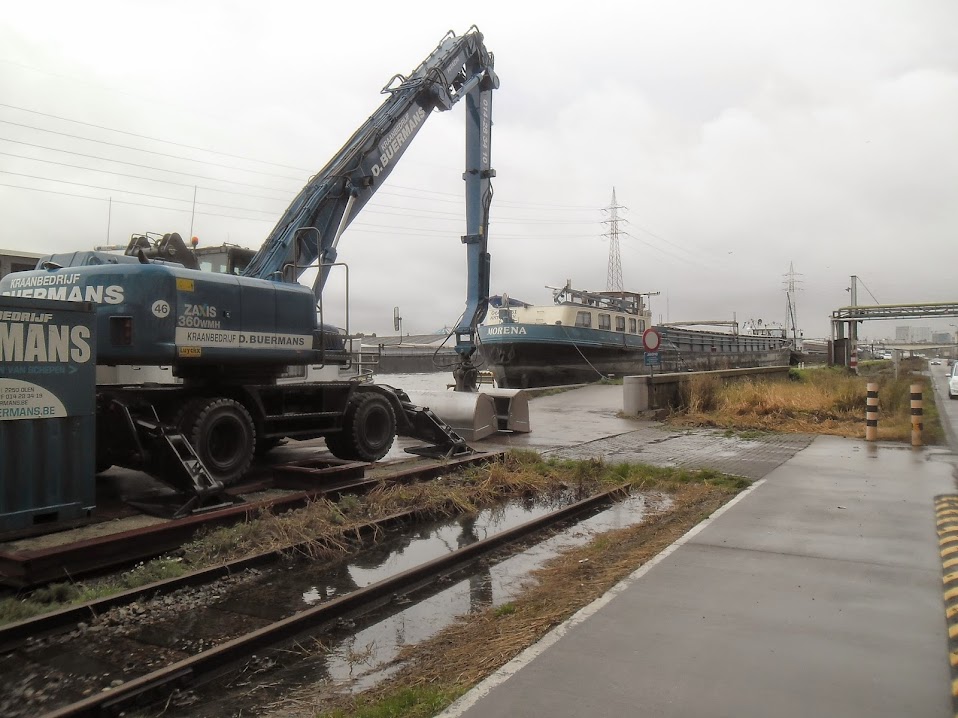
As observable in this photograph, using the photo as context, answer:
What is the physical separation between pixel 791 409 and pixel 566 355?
15263 mm

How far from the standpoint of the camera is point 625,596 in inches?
196

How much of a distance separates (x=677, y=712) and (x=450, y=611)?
2.25 m

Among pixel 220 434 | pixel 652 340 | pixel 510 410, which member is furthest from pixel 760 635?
pixel 652 340

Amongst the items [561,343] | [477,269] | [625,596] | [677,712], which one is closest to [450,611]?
[625,596]

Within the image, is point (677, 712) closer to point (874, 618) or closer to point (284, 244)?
point (874, 618)

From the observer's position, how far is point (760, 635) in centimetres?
434

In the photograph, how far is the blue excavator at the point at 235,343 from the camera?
305 inches

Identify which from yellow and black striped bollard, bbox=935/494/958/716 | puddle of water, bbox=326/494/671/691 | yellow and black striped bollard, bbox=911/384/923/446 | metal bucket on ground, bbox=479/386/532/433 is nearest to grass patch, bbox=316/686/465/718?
puddle of water, bbox=326/494/671/691

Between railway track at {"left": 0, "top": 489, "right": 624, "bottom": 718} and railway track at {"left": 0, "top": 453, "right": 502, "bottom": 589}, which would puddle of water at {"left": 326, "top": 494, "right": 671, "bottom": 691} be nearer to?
railway track at {"left": 0, "top": 489, "right": 624, "bottom": 718}

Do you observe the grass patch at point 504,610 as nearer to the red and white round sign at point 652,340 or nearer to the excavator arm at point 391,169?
the excavator arm at point 391,169

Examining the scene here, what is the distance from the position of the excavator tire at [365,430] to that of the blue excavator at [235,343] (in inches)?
0.8

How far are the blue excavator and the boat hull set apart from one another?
1612 cm

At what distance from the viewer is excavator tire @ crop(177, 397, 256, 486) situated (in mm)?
8203

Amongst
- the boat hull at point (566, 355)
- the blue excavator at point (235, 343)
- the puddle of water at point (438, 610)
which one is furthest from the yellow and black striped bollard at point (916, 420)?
the boat hull at point (566, 355)
